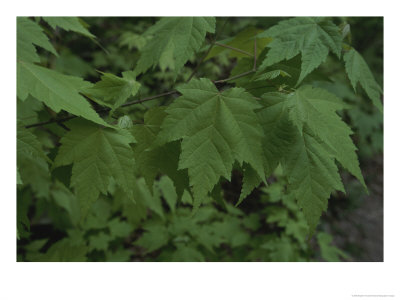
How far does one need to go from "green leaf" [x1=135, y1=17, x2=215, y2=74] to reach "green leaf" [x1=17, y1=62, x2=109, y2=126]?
23 cm

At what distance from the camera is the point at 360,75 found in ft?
3.15

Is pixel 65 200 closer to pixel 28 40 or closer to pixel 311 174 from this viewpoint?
pixel 28 40

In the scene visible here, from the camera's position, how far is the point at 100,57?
3.38 metres

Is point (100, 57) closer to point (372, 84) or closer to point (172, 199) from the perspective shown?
point (172, 199)

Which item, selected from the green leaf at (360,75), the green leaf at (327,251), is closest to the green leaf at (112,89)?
the green leaf at (360,75)

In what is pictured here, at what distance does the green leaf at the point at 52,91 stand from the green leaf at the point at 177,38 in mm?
231

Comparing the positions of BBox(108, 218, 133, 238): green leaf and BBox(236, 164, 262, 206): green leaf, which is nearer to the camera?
BBox(236, 164, 262, 206): green leaf

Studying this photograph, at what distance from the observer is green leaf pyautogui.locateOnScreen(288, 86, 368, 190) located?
771mm

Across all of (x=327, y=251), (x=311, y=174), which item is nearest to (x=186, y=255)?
(x=327, y=251)

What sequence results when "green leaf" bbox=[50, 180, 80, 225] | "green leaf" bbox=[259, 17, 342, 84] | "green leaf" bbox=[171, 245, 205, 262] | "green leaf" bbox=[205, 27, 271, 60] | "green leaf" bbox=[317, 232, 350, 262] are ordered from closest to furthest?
"green leaf" bbox=[259, 17, 342, 84] → "green leaf" bbox=[205, 27, 271, 60] → "green leaf" bbox=[171, 245, 205, 262] → "green leaf" bbox=[50, 180, 80, 225] → "green leaf" bbox=[317, 232, 350, 262]

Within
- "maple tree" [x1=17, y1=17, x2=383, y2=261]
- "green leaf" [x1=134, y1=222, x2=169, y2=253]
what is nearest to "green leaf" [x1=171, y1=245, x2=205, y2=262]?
"green leaf" [x1=134, y1=222, x2=169, y2=253]

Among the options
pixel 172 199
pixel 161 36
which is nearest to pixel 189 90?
pixel 161 36

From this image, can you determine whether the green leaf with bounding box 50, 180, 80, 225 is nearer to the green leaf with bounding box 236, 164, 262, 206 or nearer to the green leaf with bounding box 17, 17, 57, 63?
the green leaf with bounding box 17, 17, 57, 63

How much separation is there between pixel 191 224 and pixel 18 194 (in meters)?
1.43
